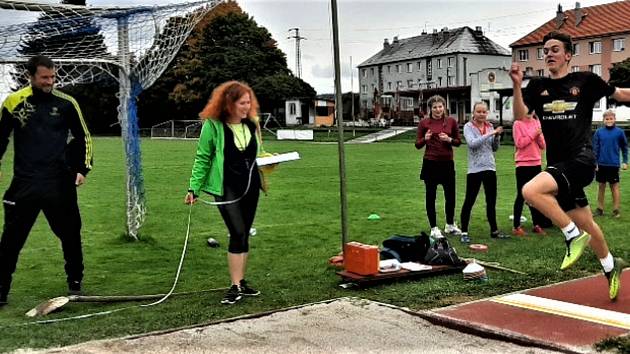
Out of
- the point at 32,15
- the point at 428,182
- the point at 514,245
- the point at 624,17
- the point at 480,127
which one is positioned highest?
the point at 624,17

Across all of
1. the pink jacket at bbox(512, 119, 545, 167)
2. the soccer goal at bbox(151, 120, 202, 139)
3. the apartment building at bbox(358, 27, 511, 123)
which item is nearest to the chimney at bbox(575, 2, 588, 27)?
the apartment building at bbox(358, 27, 511, 123)

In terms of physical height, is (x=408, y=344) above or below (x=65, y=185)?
below

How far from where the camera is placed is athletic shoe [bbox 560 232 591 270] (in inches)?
229

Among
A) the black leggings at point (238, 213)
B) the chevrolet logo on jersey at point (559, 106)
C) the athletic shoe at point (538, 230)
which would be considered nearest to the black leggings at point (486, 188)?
the athletic shoe at point (538, 230)

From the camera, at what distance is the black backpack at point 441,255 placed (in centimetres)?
728

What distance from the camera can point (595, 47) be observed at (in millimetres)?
74000

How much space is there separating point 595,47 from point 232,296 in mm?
75181

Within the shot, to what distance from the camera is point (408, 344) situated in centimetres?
480

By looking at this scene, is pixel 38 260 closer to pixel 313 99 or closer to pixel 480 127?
pixel 480 127

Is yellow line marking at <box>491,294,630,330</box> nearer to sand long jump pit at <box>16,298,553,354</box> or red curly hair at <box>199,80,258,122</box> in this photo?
sand long jump pit at <box>16,298,553,354</box>

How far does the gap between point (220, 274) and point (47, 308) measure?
208 cm

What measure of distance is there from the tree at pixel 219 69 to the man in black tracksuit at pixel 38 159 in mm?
65390

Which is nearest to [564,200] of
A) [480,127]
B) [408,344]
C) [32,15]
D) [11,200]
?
[408,344]

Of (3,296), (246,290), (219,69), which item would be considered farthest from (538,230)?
(219,69)
